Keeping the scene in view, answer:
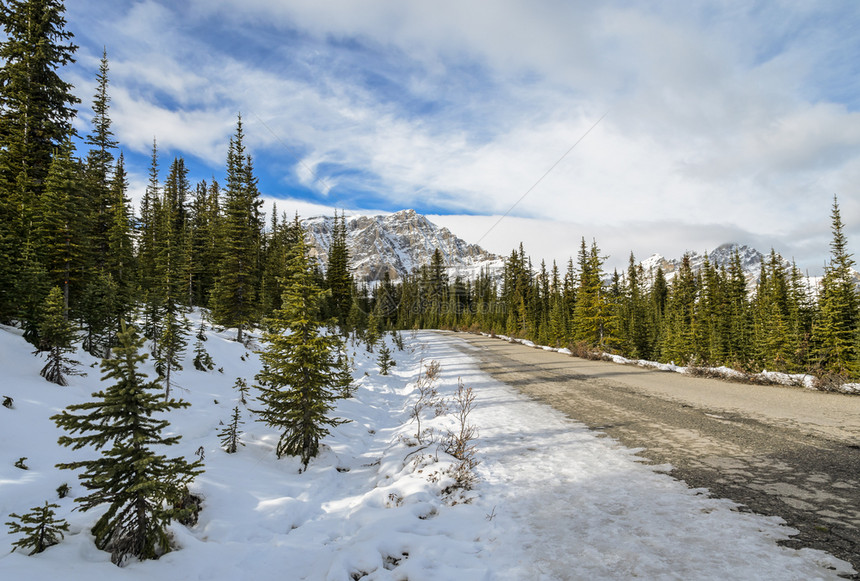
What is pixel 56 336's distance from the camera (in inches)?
327

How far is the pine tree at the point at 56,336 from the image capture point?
807 cm

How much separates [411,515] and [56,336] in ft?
30.1

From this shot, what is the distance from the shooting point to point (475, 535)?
4.52 metres

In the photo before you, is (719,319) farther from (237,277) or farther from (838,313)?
(237,277)

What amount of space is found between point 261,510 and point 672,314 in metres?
58.1

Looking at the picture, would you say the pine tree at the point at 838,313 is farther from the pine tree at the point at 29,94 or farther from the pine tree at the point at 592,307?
the pine tree at the point at 29,94

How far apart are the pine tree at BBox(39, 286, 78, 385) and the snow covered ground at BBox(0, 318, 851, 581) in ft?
1.08

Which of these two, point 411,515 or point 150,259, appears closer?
point 411,515

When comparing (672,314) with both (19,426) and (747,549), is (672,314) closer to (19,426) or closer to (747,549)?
(747,549)

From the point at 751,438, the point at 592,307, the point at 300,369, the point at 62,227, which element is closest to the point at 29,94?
the point at 62,227

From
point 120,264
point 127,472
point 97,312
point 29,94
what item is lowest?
point 127,472

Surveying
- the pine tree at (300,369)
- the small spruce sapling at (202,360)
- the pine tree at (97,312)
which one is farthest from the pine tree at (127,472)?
the small spruce sapling at (202,360)

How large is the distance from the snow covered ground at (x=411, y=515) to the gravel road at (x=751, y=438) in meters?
0.42

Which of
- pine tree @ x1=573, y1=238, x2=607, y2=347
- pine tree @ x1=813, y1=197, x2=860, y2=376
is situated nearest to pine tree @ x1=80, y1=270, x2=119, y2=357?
pine tree @ x1=573, y1=238, x2=607, y2=347
